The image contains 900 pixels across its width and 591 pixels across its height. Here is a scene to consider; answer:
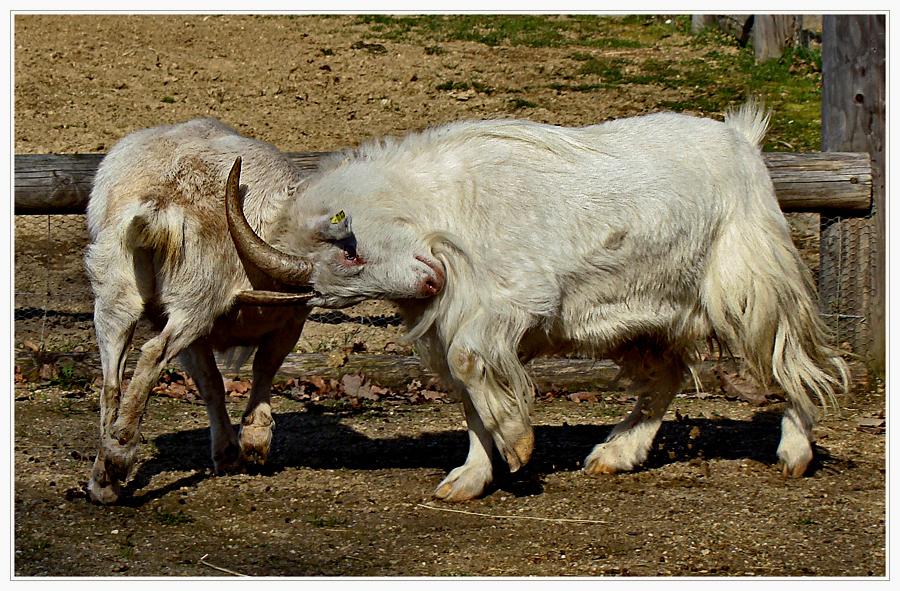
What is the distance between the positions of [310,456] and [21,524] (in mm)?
1739

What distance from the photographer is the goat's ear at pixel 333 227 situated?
4594 mm

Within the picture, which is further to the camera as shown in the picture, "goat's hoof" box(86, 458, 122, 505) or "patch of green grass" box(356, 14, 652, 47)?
"patch of green grass" box(356, 14, 652, 47)

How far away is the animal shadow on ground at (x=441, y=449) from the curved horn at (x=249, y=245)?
1.39 m

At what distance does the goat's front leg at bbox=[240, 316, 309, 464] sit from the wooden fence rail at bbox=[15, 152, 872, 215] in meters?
1.76

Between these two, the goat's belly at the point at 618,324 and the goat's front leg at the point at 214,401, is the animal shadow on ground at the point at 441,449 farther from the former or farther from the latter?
the goat's belly at the point at 618,324

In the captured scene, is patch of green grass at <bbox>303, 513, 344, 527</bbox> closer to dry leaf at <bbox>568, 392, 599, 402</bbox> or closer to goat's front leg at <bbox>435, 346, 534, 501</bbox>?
goat's front leg at <bbox>435, 346, 534, 501</bbox>

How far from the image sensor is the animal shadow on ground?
549 centimetres

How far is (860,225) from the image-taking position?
23.7 ft

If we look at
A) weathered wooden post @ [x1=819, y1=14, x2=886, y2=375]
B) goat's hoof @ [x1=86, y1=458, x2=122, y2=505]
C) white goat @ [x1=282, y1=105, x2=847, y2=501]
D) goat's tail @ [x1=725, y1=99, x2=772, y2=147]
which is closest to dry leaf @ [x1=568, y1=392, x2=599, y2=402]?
white goat @ [x1=282, y1=105, x2=847, y2=501]

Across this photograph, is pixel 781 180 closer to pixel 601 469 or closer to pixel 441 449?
pixel 601 469

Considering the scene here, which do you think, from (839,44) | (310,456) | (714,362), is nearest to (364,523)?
(310,456)

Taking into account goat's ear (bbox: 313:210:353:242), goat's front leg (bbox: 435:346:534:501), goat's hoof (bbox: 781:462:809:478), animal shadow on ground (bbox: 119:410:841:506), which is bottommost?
animal shadow on ground (bbox: 119:410:841:506)

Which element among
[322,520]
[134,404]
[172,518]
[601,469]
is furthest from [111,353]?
[601,469]

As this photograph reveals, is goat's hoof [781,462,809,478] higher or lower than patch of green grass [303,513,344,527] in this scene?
higher
